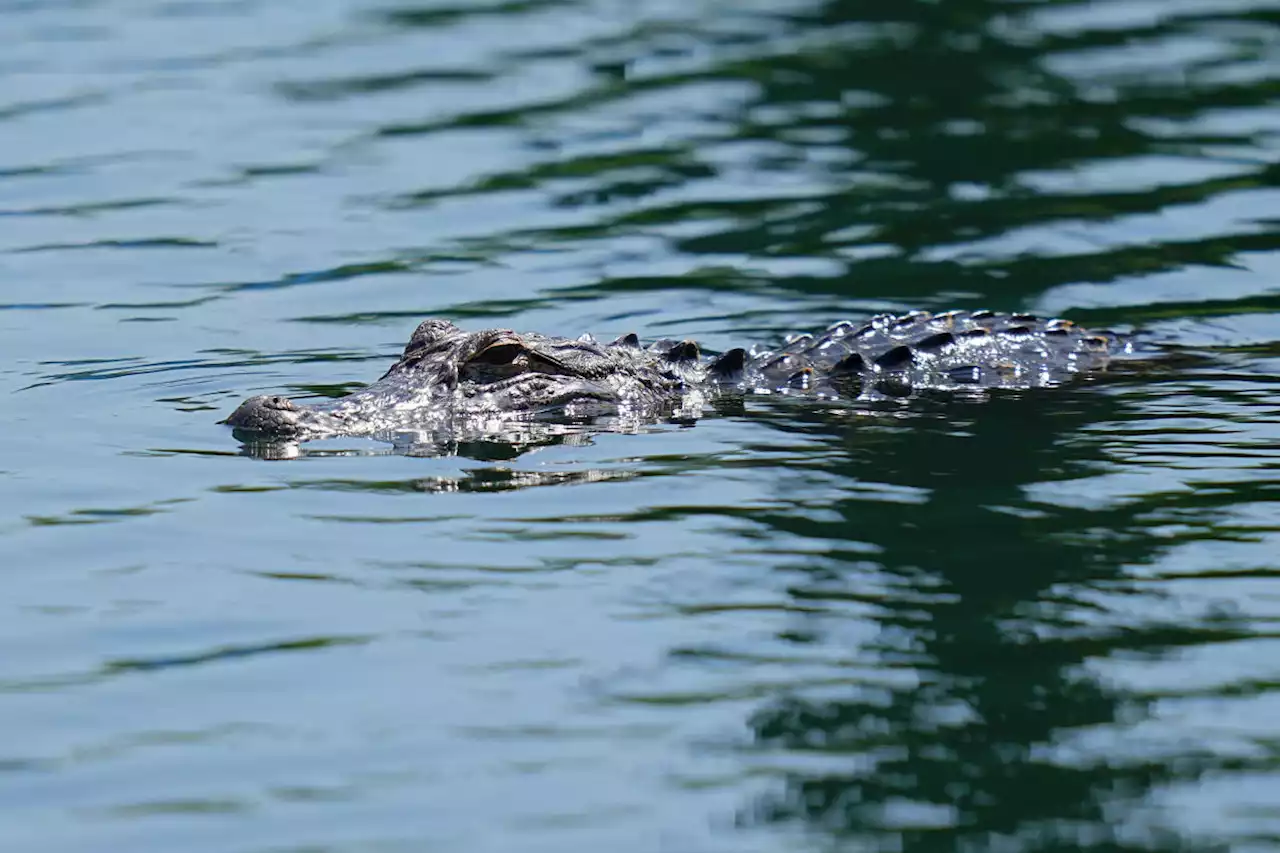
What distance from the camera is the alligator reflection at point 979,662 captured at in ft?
16.1

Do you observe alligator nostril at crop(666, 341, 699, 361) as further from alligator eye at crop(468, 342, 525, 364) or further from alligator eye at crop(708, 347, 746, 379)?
alligator eye at crop(468, 342, 525, 364)

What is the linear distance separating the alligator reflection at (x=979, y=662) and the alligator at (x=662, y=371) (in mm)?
1496

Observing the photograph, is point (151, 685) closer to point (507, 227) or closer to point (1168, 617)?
point (1168, 617)

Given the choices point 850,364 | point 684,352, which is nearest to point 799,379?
point 850,364

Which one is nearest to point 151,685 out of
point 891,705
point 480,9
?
point 891,705

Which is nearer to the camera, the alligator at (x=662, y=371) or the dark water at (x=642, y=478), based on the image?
the dark water at (x=642, y=478)

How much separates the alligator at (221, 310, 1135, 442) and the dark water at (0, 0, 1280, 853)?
0.32m

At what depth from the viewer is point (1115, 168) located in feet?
46.6

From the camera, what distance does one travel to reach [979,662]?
584 centimetres

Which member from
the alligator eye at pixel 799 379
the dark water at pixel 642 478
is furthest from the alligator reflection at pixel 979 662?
the alligator eye at pixel 799 379

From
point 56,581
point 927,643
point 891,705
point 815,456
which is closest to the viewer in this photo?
point 891,705

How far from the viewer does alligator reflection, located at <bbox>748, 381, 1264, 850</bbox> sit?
193 inches

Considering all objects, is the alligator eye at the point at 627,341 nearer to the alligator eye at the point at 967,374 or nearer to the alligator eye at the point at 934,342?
the alligator eye at the point at 934,342

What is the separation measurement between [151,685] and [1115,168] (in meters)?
10.0
